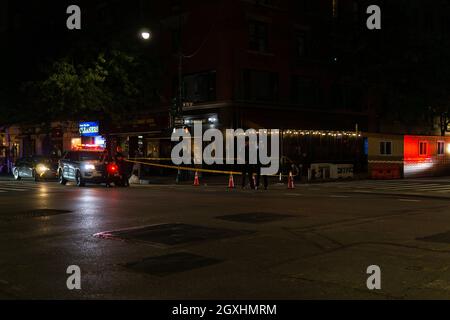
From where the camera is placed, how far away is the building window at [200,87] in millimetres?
35031

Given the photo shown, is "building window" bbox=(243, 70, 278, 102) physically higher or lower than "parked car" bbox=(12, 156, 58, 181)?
higher

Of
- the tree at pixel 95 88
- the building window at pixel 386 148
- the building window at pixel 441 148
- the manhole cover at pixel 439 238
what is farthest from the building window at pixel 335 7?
the manhole cover at pixel 439 238

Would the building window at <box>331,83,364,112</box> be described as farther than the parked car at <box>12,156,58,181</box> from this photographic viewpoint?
Yes

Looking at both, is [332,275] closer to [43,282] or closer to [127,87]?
[43,282]

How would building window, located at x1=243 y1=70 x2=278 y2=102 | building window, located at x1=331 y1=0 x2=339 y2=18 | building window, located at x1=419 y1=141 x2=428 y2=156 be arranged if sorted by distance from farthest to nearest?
building window, located at x1=331 y1=0 x2=339 y2=18
building window, located at x1=243 y1=70 x2=278 y2=102
building window, located at x1=419 y1=141 x2=428 y2=156

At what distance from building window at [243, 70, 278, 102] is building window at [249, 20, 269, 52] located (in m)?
1.60

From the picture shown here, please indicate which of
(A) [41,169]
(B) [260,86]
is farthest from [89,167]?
(B) [260,86]

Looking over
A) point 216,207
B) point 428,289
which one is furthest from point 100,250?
point 216,207

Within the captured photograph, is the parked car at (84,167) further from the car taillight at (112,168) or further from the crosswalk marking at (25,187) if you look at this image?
the crosswalk marking at (25,187)

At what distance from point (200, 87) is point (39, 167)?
36.6ft

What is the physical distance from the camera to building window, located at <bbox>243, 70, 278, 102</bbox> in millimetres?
34812

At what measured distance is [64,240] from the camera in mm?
10102

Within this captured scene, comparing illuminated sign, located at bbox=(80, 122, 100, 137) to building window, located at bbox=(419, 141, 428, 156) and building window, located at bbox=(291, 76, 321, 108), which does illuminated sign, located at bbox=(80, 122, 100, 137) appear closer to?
building window, located at bbox=(291, 76, 321, 108)

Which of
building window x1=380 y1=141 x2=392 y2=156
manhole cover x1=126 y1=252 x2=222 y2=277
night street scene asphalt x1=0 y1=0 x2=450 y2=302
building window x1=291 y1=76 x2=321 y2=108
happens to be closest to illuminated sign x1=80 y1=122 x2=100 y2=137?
night street scene asphalt x1=0 y1=0 x2=450 y2=302
